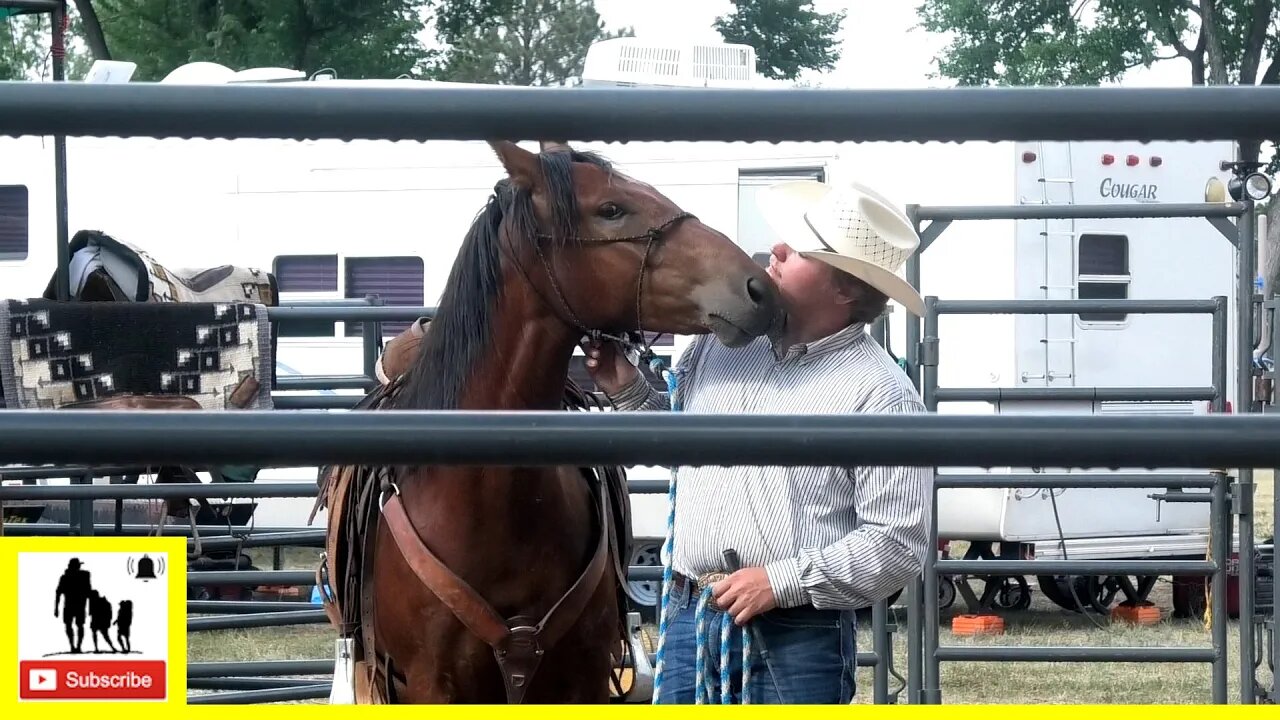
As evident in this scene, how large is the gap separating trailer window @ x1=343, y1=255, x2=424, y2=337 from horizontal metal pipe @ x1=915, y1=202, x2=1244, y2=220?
4.59m

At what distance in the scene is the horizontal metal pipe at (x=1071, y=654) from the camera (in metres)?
5.11

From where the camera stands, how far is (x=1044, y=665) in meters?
7.61

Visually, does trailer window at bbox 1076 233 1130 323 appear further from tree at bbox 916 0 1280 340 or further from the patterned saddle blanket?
tree at bbox 916 0 1280 340

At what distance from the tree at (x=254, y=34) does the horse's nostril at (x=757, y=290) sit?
56.5 ft

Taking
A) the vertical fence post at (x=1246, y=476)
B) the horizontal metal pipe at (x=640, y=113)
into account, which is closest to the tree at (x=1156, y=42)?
the vertical fence post at (x=1246, y=476)

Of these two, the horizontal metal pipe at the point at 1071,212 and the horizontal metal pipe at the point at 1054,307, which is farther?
the horizontal metal pipe at the point at 1054,307

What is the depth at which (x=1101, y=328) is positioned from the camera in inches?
328

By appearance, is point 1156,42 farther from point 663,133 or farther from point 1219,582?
point 663,133

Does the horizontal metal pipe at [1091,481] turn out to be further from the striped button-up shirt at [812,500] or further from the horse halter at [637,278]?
the horse halter at [637,278]

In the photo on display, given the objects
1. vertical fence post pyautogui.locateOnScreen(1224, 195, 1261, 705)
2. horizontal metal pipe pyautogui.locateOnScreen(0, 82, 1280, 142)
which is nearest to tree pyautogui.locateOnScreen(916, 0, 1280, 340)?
vertical fence post pyautogui.locateOnScreen(1224, 195, 1261, 705)

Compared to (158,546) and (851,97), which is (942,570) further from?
(851,97)

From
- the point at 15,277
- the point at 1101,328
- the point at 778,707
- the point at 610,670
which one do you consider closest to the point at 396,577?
the point at 610,670

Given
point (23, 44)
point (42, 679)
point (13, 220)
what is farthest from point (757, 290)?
point (23, 44)

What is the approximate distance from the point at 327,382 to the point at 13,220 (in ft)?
16.1
